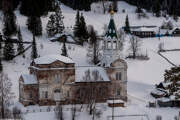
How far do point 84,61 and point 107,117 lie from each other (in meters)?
19.1

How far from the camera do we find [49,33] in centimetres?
5844

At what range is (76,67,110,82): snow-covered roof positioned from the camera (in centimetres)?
3641

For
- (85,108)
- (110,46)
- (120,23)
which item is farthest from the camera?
(120,23)

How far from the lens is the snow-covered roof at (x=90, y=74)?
36406 mm

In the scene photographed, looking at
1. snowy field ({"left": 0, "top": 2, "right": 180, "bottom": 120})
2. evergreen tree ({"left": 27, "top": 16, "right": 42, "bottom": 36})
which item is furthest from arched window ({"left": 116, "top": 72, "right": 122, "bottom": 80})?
evergreen tree ({"left": 27, "top": 16, "right": 42, "bottom": 36})

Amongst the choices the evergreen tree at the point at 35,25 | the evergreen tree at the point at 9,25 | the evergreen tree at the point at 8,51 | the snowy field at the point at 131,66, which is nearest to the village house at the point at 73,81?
the snowy field at the point at 131,66

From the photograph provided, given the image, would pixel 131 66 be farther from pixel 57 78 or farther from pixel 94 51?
pixel 57 78

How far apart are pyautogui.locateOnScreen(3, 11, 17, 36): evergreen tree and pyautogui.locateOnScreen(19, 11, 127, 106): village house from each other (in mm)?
18754

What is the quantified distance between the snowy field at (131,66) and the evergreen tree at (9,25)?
2028 millimetres

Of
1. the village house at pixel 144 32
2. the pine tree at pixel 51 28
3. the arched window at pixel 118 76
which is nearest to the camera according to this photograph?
the arched window at pixel 118 76

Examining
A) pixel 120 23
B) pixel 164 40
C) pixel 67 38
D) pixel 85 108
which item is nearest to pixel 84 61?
pixel 67 38

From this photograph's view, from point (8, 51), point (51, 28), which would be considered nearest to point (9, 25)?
point (51, 28)

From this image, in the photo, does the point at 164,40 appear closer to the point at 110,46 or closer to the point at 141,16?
the point at 141,16

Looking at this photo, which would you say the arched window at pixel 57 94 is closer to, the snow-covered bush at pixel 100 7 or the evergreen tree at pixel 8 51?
the evergreen tree at pixel 8 51
